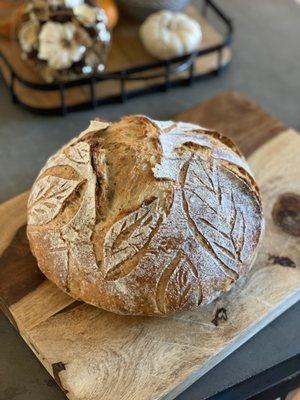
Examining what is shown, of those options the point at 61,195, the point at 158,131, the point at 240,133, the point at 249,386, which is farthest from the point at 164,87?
the point at 249,386

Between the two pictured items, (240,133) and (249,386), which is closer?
(249,386)

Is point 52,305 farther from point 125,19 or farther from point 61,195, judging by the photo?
point 125,19

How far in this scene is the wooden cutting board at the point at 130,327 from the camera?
2.80 feet

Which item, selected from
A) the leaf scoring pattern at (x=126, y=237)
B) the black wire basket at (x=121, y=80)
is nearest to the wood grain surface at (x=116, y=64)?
the black wire basket at (x=121, y=80)

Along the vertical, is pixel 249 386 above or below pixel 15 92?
below

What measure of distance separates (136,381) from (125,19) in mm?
939

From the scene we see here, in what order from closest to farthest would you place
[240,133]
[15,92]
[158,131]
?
[158,131] → [240,133] → [15,92]

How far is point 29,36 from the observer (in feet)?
4.21

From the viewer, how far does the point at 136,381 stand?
848mm

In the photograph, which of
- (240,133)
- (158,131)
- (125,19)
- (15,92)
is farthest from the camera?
(125,19)

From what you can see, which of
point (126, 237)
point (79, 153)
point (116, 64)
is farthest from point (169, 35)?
point (126, 237)

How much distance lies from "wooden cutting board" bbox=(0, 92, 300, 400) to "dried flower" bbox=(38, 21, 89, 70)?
0.34 metres

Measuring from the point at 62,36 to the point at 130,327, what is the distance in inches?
24.9

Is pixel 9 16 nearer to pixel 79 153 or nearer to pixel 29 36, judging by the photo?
pixel 29 36
